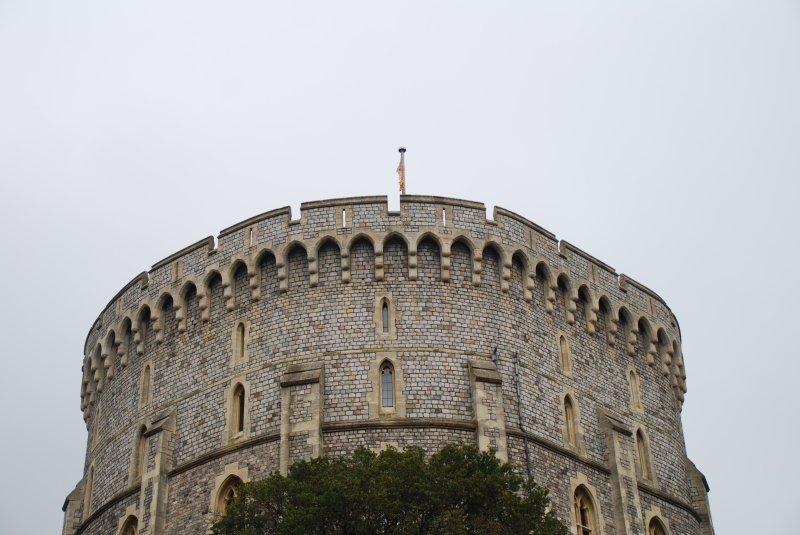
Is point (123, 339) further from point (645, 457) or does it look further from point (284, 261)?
point (645, 457)

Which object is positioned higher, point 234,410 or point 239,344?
point 239,344

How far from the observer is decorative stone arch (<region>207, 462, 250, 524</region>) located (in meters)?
35.7

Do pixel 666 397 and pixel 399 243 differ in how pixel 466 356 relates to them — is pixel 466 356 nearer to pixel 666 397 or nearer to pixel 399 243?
pixel 399 243

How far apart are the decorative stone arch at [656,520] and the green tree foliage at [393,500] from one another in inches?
368

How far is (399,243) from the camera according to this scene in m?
38.2

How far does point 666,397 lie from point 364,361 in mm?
11992

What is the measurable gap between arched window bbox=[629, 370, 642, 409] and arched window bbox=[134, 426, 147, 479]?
15.4 m

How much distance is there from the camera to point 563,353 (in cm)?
3922

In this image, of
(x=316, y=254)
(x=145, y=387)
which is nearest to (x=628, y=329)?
(x=316, y=254)

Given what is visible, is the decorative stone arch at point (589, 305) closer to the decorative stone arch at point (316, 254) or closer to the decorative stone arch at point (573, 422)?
the decorative stone arch at point (573, 422)

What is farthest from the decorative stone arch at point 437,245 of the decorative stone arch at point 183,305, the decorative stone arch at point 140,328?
the decorative stone arch at point 140,328

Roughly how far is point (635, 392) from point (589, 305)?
336cm

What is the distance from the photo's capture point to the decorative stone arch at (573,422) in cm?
3775

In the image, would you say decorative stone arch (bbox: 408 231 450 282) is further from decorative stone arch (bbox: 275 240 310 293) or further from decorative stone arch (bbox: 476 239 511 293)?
decorative stone arch (bbox: 275 240 310 293)
